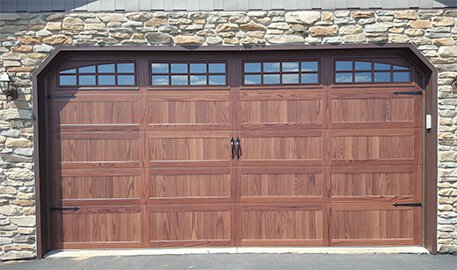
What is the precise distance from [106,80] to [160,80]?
0.68m

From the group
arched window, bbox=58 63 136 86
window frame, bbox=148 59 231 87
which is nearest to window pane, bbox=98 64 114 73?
arched window, bbox=58 63 136 86

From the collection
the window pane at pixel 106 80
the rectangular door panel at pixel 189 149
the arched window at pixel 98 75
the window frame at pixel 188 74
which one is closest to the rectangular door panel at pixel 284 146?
the rectangular door panel at pixel 189 149

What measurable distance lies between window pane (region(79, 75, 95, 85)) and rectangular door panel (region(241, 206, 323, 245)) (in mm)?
2536

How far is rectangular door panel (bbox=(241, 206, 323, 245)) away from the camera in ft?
15.3

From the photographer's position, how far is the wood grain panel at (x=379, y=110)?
4594 mm

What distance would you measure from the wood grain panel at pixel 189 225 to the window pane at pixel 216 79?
5.41 ft

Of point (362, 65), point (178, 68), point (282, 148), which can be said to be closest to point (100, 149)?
point (178, 68)

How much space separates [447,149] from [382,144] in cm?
74

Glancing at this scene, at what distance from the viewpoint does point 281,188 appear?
465 centimetres

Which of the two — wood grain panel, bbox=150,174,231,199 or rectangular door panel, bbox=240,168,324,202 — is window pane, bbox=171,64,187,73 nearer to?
wood grain panel, bbox=150,174,231,199

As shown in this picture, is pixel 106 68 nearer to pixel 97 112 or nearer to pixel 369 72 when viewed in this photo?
pixel 97 112

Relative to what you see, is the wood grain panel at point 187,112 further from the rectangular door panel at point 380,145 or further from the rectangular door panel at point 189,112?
the rectangular door panel at point 380,145

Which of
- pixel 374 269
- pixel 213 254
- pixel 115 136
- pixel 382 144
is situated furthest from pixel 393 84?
pixel 115 136

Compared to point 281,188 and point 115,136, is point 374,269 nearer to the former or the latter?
point 281,188
